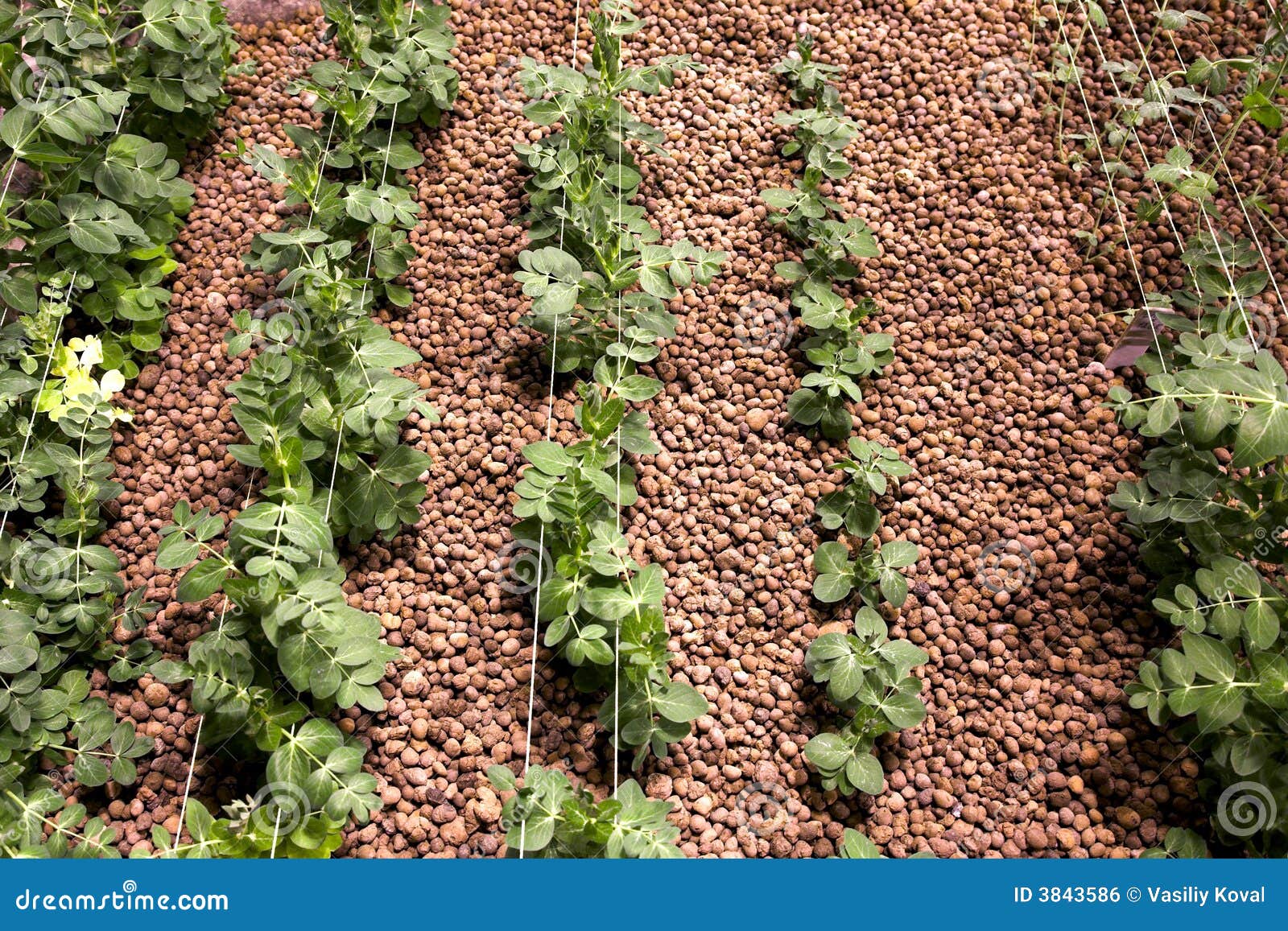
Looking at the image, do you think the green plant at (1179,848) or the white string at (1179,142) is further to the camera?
the white string at (1179,142)

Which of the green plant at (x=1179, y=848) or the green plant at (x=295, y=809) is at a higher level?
the green plant at (x=1179, y=848)

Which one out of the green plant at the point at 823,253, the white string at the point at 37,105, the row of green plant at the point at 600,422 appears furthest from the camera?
the green plant at the point at 823,253

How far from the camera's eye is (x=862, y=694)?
2234mm

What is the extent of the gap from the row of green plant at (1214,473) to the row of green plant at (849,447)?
22.5 inches

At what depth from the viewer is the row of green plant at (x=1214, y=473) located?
84.0 inches

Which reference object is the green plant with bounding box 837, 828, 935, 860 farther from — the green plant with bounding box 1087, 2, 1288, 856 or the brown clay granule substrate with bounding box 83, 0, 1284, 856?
the green plant with bounding box 1087, 2, 1288, 856

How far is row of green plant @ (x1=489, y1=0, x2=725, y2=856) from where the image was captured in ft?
6.72

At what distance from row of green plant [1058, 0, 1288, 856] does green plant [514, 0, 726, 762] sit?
3.66ft

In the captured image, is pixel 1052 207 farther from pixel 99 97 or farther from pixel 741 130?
pixel 99 97

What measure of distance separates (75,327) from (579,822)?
195 centimetres

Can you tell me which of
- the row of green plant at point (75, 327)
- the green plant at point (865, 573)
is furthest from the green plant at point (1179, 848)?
the row of green plant at point (75, 327)

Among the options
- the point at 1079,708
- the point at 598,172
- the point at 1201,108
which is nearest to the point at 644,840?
the point at 1079,708

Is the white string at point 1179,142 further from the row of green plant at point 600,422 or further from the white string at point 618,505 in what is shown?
the white string at point 618,505

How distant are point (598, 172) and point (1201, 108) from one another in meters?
1.87
